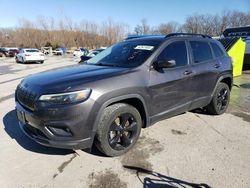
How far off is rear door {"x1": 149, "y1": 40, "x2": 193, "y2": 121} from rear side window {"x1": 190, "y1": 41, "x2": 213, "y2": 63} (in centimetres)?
29

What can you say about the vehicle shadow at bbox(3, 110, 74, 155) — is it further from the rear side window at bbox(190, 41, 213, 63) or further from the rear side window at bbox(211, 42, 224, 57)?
the rear side window at bbox(211, 42, 224, 57)

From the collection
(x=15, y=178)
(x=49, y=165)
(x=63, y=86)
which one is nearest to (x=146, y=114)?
(x=63, y=86)

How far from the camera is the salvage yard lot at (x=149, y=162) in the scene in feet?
9.80

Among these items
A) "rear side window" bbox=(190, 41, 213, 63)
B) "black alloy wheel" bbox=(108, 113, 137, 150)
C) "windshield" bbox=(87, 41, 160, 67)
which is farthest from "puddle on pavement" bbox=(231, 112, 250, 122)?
"black alloy wheel" bbox=(108, 113, 137, 150)

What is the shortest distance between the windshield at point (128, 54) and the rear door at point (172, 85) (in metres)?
0.23

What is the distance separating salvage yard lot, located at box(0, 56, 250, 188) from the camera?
118 inches

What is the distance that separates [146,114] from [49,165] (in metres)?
1.62

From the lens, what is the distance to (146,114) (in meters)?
3.73

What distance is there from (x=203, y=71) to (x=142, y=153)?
212 centimetres

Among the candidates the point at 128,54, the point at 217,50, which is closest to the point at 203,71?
the point at 217,50

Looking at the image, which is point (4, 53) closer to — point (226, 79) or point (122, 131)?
point (226, 79)

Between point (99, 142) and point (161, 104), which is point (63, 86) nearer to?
point (99, 142)

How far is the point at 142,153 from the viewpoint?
368cm

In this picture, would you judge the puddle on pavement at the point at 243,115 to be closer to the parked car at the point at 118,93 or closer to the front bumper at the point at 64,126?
the parked car at the point at 118,93
